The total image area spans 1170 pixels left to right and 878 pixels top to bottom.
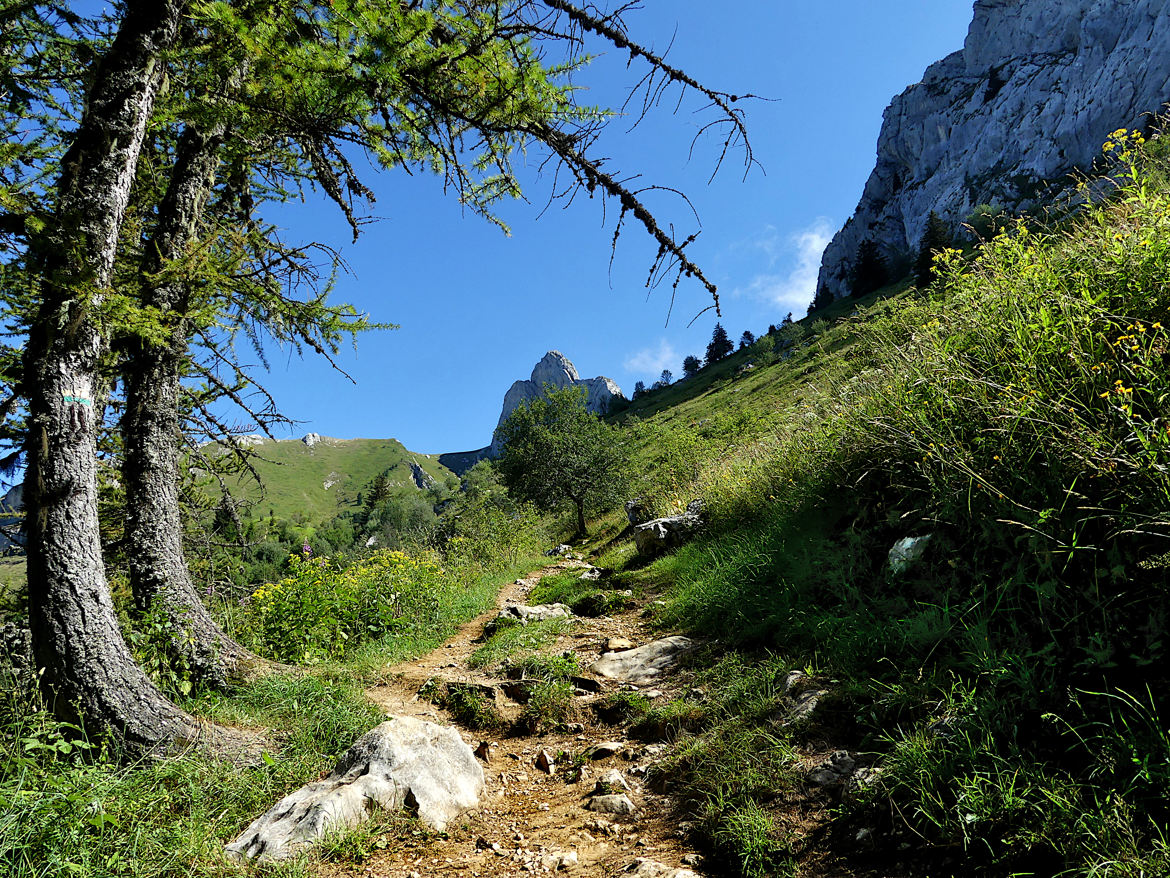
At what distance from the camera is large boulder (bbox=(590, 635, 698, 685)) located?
16.3ft

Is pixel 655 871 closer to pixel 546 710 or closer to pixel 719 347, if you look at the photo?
pixel 546 710

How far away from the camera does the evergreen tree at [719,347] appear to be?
106438mm

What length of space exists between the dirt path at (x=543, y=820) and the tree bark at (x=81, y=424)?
6.19 feet

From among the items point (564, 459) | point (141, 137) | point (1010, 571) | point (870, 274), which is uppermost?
point (870, 274)

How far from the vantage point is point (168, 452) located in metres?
4.92

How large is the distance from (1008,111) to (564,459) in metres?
133

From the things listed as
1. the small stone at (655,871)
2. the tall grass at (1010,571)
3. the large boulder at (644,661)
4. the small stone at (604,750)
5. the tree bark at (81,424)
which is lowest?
the small stone at (604,750)

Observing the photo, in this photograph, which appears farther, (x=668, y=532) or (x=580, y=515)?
(x=580, y=515)

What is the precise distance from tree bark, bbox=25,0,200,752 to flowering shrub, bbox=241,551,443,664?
312cm

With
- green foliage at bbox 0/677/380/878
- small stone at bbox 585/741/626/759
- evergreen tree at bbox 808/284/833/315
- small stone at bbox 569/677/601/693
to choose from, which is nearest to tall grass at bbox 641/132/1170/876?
small stone at bbox 585/741/626/759

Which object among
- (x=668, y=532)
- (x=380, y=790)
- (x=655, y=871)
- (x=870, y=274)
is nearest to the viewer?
(x=655, y=871)

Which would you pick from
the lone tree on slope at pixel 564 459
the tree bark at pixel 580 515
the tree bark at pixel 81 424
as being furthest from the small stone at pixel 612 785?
the lone tree on slope at pixel 564 459

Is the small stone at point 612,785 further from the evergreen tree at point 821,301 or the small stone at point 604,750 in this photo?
the evergreen tree at point 821,301

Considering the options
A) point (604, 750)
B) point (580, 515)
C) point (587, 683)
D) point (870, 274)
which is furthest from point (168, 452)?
point (870, 274)
